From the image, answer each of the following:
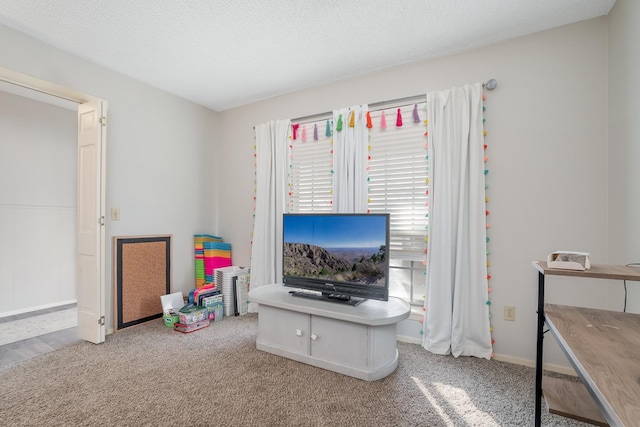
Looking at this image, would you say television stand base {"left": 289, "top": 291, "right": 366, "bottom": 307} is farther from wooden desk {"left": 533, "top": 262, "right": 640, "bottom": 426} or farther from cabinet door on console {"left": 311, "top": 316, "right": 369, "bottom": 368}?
wooden desk {"left": 533, "top": 262, "right": 640, "bottom": 426}

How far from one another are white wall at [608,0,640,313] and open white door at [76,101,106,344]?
3860 millimetres

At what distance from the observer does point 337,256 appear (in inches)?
100.0

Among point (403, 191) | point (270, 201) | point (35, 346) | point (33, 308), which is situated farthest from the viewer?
point (33, 308)

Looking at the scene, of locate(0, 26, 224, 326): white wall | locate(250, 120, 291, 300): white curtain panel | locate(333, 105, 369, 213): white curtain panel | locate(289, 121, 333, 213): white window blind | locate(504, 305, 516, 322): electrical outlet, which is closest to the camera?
locate(504, 305, 516, 322): electrical outlet

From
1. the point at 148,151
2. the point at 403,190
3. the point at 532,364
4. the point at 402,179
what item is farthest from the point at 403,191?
the point at 148,151

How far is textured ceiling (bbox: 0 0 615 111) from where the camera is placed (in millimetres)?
2029

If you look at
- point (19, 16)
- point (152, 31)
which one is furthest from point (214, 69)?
point (19, 16)

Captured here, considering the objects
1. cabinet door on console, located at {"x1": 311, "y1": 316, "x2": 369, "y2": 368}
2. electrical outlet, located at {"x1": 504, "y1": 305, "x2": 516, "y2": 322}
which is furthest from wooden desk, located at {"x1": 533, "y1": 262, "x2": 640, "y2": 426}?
cabinet door on console, located at {"x1": 311, "y1": 316, "x2": 369, "y2": 368}

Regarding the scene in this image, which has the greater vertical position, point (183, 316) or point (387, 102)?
point (387, 102)

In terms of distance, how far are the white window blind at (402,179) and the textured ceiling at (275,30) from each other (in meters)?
0.59

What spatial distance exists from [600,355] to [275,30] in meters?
2.59

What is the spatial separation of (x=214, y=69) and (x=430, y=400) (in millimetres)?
3211

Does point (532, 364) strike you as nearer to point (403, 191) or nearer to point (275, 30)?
point (403, 191)

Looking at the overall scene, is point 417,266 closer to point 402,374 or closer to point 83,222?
point 402,374
